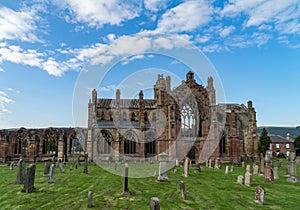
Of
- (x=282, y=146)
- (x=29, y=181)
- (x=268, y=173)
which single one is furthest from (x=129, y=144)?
(x=282, y=146)

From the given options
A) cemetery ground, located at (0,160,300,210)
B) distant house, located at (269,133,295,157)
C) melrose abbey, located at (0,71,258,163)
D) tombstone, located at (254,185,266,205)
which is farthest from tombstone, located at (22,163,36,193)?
distant house, located at (269,133,295,157)

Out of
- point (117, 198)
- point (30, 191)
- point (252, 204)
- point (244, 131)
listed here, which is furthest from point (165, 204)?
point (244, 131)

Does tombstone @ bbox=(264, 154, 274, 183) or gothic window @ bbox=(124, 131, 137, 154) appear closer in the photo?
tombstone @ bbox=(264, 154, 274, 183)

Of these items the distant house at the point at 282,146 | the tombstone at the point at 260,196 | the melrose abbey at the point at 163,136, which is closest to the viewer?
the tombstone at the point at 260,196

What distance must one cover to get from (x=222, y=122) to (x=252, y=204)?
29.1m

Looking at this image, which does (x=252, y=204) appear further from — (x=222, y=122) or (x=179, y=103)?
(x=222, y=122)

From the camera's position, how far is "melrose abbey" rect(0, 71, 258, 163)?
3312 cm

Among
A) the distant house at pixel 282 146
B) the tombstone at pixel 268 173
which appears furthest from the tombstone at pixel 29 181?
the distant house at pixel 282 146

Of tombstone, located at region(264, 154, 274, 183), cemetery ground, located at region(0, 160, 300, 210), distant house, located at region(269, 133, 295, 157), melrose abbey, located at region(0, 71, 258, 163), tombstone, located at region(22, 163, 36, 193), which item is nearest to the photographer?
cemetery ground, located at region(0, 160, 300, 210)

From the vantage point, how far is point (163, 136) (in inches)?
1303

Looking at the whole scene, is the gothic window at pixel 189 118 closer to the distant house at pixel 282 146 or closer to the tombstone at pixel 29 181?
the tombstone at pixel 29 181

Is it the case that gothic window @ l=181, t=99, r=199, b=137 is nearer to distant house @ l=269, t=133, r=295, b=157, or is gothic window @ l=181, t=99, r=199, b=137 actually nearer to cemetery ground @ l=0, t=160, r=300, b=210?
cemetery ground @ l=0, t=160, r=300, b=210

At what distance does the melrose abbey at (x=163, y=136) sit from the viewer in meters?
33.1

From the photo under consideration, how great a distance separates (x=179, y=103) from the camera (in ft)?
115
